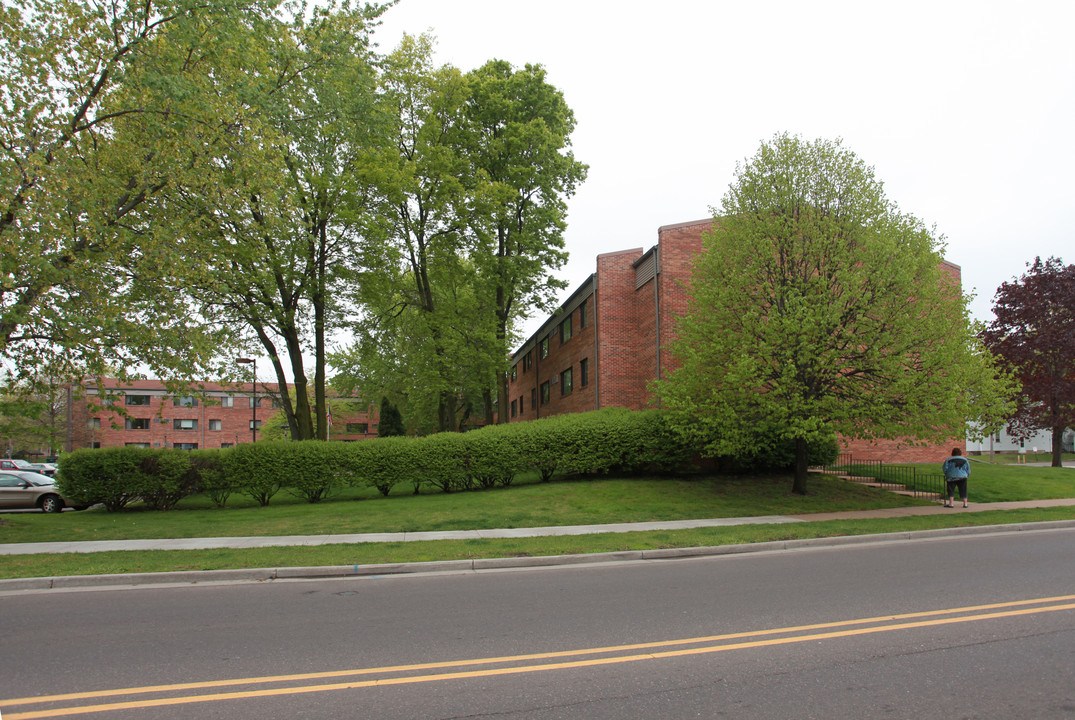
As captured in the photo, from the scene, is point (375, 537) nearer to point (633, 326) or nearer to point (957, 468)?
point (957, 468)

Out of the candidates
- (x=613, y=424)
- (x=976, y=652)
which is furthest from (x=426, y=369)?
(x=976, y=652)

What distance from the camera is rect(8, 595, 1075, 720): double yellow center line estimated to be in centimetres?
421

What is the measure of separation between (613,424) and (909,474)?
34.1 feet

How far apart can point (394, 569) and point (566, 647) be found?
4.77 metres

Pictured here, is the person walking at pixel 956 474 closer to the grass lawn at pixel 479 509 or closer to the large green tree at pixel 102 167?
the grass lawn at pixel 479 509

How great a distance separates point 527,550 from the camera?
10445 millimetres

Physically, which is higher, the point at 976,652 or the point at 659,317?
the point at 659,317

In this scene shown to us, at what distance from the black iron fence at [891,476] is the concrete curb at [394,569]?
8159 millimetres

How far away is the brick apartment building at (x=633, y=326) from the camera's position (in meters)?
22.3

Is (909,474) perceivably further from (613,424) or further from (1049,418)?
(1049,418)

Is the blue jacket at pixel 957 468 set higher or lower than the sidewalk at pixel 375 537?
higher

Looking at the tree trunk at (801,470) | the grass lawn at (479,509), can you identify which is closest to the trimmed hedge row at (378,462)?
the grass lawn at (479,509)

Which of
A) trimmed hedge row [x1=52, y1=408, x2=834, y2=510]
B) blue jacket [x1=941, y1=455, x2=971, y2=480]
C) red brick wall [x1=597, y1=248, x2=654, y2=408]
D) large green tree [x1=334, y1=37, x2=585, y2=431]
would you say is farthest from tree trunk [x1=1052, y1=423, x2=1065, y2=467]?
large green tree [x1=334, y1=37, x2=585, y2=431]

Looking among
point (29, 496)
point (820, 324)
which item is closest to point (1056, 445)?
point (820, 324)
